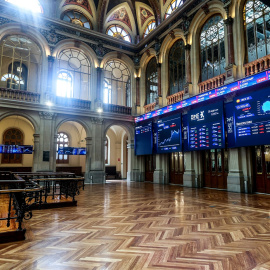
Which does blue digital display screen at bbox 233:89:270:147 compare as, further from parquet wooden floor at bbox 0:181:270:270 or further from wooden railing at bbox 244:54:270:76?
parquet wooden floor at bbox 0:181:270:270

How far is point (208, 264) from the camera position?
276 centimetres

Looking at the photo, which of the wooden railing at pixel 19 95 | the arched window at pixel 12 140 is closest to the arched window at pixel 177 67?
the wooden railing at pixel 19 95

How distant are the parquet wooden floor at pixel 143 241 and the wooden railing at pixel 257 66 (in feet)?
20.0

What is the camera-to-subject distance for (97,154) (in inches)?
598

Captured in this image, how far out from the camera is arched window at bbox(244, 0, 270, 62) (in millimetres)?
9352

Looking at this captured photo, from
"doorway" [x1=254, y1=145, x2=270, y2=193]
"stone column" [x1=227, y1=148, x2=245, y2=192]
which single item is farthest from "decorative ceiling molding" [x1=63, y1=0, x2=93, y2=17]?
"doorway" [x1=254, y1=145, x2=270, y2=193]

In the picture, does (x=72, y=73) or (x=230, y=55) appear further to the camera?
(x=72, y=73)

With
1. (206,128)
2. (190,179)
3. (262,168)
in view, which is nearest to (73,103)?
(206,128)

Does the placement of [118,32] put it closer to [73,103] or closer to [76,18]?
[76,18]

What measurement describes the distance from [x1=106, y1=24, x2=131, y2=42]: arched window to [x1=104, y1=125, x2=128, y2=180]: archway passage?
7.51 meters

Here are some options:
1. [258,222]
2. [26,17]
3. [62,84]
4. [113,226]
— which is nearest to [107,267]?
[113,226]

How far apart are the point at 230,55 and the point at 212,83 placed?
1.53 metres

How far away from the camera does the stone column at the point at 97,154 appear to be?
49.1 feet

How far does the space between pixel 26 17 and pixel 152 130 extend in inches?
403
